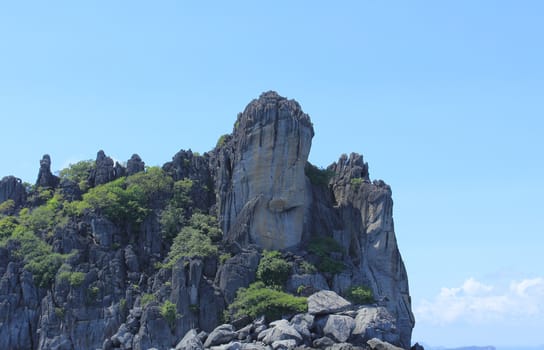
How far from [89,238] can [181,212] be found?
701cm

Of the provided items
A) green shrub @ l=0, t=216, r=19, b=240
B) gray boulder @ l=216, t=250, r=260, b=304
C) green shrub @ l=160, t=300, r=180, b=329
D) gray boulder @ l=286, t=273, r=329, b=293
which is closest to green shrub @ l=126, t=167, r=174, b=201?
green shrub @ l=0, t=216, r=19, b=240

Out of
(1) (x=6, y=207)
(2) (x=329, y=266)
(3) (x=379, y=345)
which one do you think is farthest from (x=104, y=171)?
(3) (x=379, y=345)

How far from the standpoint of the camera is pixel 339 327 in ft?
206

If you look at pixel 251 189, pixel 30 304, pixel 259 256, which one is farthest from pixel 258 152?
pixel 30 304

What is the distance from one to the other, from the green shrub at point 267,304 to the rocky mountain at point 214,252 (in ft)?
0.35

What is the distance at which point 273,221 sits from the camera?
2808 inches

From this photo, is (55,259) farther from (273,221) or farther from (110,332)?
(273,221)

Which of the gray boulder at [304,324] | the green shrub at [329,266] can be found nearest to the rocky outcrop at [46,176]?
the green shrub at [329,266]

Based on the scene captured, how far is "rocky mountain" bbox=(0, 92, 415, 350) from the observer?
64500 mm

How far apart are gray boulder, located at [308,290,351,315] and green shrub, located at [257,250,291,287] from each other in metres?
3.21

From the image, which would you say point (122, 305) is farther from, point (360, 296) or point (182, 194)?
point (360, 296)

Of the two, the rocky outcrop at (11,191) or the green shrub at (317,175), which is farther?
the rocky outcrop at (11,191)

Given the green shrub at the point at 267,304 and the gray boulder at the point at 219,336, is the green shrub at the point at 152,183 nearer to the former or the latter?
the green shrub at the point at 267,304

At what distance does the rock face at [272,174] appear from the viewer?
2790 inches
